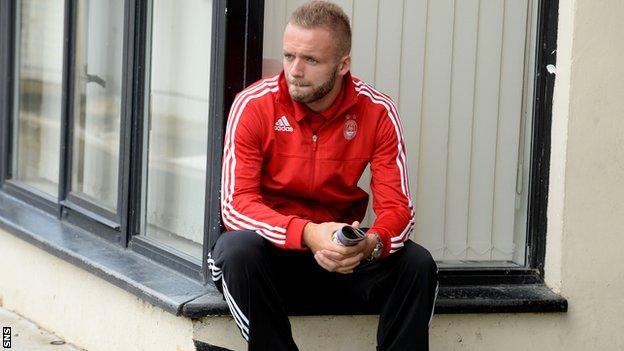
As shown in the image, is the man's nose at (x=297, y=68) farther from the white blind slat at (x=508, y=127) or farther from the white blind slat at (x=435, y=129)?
the white blind slat at (x=508, y=127)

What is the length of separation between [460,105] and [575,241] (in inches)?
27.7

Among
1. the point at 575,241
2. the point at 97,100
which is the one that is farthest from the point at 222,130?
the point at 575,241

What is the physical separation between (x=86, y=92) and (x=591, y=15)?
2.43 m

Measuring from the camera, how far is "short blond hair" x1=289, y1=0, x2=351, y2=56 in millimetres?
4594

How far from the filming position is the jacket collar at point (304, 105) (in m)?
4.70

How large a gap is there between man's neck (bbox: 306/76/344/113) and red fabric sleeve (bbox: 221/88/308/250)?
0.58 feet

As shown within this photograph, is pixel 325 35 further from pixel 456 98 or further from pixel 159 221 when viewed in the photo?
pixel 159 221

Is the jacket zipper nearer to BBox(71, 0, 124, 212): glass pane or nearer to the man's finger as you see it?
the man's finger

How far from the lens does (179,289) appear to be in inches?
200

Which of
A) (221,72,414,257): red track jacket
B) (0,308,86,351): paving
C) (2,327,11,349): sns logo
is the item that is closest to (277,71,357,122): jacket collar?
(221,72,414,257): red track jacket

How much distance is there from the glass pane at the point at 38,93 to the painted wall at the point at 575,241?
5.07 feet

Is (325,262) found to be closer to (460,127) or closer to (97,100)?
(460,127)

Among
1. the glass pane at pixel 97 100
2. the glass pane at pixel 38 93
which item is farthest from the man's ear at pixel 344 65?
the glass pane at pixel 38 93

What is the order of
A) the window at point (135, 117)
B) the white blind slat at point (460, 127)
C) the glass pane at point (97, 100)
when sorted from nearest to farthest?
the window at point (135, 117), the white blind slat at point (460, 127), the glass pane at point (97, 100)
